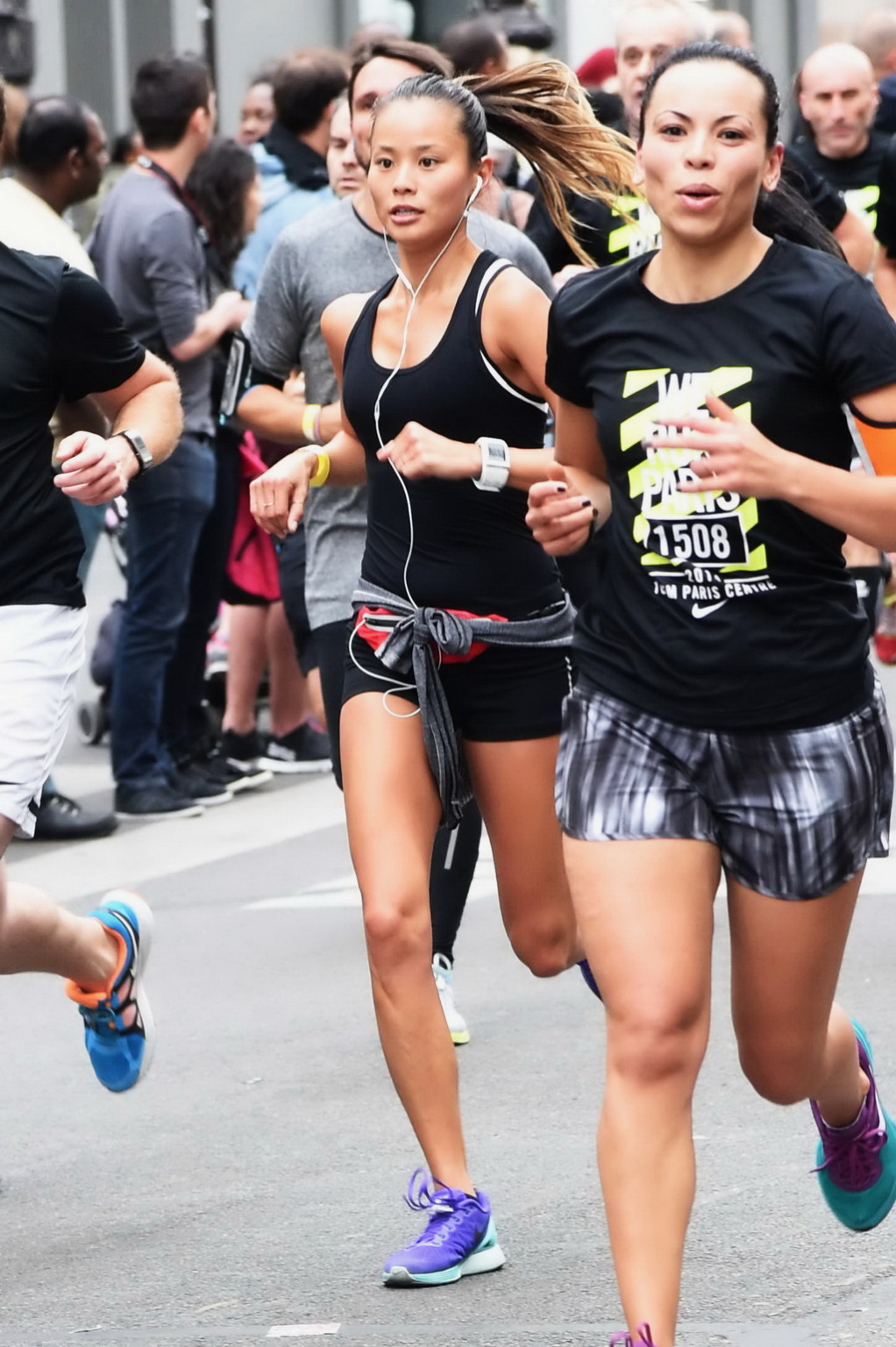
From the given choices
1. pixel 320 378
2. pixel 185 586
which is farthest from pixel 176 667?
pixel 320 378

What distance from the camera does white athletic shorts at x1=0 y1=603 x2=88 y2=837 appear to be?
14.7 feet

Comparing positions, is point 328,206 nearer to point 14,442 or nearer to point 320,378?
point 320,378

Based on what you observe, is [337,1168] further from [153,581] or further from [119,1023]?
[153,581]

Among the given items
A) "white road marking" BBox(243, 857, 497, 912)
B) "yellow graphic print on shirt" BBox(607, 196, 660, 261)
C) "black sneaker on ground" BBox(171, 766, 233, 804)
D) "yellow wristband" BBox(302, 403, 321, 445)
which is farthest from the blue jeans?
"yellow wristband" BBox(302, 403, 321, 445)

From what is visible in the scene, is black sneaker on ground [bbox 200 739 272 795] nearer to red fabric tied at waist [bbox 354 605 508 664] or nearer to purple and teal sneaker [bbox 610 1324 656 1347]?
red fabric tied at waist [bbox 354 605 508 664]

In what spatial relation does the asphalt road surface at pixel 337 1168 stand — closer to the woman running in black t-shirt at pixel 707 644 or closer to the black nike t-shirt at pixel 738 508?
the woman running in black t-shirt at pixel 707 644

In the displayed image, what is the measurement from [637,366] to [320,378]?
2.52 meters

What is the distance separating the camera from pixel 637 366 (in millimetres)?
3650

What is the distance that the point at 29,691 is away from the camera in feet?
14.9

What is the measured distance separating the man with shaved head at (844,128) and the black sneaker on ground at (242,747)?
3.07 meters

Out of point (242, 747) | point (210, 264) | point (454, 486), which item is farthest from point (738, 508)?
point (242, 747)

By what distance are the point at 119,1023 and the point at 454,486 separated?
1318 mm

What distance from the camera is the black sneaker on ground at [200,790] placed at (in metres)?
9.15

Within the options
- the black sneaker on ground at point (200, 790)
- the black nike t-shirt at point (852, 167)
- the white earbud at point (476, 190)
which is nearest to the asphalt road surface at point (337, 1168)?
the black sneaker on ground at point (200, 790)
